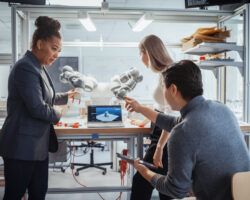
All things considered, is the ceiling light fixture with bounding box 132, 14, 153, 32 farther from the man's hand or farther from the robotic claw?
the man's hand

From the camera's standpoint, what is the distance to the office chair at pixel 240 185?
95 cm

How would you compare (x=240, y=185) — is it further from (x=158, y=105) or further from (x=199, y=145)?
(x=158, y=105)

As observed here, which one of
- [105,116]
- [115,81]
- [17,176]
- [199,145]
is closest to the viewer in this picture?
[199,145]

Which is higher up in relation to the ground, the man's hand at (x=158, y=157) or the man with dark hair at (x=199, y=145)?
the man with dark hair at (x=199, y=145)

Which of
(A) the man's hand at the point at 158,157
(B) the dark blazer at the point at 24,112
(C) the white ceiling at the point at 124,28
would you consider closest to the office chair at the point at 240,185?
(A) the man's hand at the point at 158,157

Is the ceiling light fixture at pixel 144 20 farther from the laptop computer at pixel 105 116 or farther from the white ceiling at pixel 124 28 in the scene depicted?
the white ceiling at pixel 124 28

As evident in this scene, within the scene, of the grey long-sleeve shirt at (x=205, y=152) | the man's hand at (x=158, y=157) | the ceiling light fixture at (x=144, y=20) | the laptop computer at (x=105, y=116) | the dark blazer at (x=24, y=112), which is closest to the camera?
the grey long-sleeve shirt at (x=205, y=152)

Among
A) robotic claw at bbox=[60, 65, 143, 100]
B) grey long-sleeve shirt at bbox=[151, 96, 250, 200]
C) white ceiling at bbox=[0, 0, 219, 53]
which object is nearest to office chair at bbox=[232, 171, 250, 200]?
grey long-sleeve shirt at bbox=[151, 96, 250, 200]

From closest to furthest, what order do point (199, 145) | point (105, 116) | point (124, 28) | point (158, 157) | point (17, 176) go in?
point (199, 145)
point (17, 176)
point (158, 157)
point (105, 116)
point (124, 28)

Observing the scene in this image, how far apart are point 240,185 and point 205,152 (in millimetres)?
166

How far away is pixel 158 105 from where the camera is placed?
1835mm

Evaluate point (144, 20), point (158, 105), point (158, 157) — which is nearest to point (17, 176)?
point (158, 157)

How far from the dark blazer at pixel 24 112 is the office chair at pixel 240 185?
942 mm

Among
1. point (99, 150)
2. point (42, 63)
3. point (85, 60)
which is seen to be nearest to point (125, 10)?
point (42, 63)
